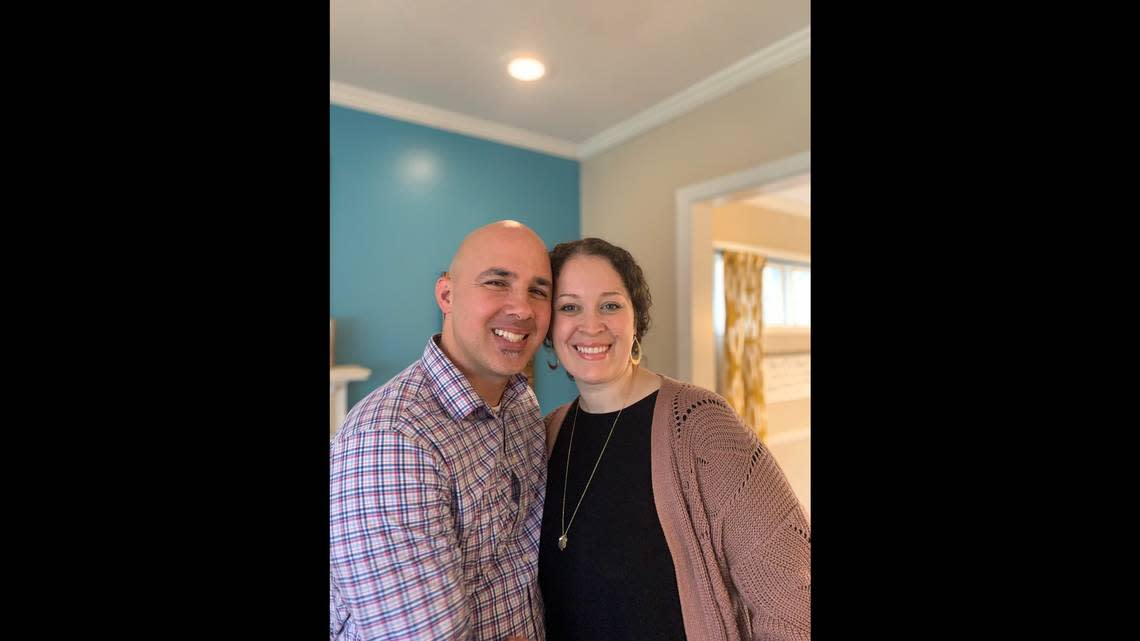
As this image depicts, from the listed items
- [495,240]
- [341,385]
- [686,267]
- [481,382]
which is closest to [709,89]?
[686,267]

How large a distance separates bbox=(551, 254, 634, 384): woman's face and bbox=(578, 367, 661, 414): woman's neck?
3cm

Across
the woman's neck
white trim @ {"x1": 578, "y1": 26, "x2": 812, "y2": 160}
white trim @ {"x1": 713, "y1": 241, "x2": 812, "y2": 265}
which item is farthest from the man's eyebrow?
white trim @ {"x1": 713, "y1": 241, "x2": 812, "y2": 265}

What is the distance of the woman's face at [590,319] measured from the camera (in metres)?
0.96

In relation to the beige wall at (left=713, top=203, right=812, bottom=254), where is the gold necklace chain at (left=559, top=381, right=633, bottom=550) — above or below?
below

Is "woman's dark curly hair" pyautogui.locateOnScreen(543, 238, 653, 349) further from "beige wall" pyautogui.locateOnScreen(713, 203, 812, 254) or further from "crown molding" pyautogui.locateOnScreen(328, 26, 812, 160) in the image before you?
"beige wall" pyautogui.locateOnScreen(713, 203, 812, 254)

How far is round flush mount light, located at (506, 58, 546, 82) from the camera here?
2057 millimetres

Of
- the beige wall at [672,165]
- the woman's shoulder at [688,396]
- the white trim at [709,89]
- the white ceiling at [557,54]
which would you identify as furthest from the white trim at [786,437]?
the woman's shoulder at [688,396]

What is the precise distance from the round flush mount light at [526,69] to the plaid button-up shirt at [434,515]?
1493 millimetres
